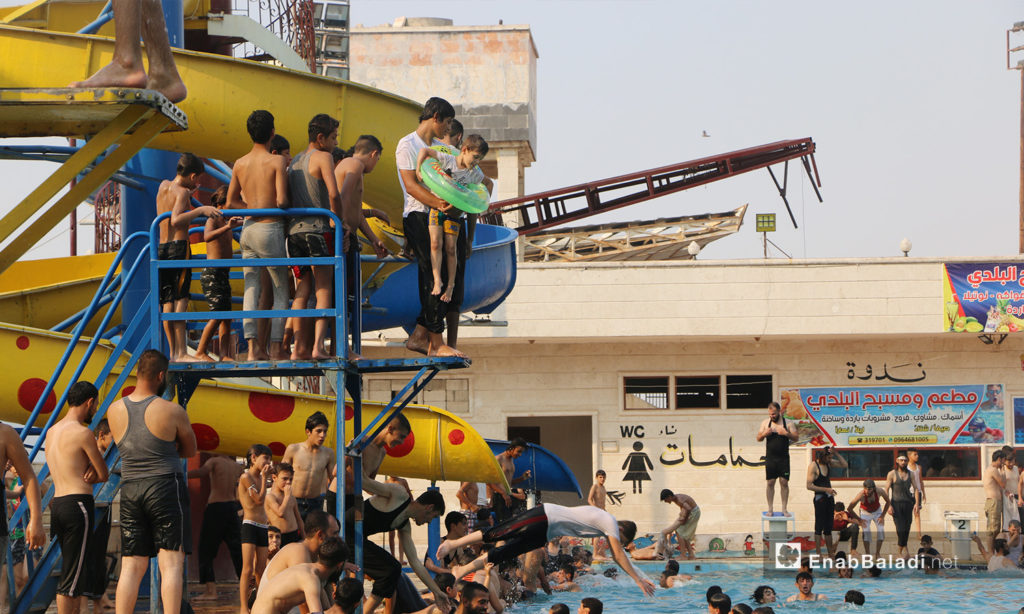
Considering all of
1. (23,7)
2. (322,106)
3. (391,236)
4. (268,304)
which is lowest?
(268,304)

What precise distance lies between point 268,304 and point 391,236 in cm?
582

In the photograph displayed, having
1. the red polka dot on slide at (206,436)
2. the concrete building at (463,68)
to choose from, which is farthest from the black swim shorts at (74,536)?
the concrete building at (463,68)

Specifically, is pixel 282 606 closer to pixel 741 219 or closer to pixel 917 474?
pixel 917 474

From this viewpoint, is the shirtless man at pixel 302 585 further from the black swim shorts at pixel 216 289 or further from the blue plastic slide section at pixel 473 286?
the blue plastic slide section at pixel 473 286

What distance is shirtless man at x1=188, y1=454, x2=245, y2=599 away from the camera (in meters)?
12.6

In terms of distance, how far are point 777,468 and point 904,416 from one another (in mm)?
7092

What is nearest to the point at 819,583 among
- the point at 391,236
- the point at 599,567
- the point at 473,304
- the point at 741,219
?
the point at 599,567

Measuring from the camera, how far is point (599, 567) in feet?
64.9

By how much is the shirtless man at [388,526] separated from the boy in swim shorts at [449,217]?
209 centimetres

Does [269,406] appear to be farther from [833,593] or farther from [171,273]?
[833,593]

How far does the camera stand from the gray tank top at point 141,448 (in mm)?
7805

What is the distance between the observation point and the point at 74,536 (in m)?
8.37

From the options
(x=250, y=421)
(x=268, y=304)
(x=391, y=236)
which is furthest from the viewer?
(x=391, y=236)

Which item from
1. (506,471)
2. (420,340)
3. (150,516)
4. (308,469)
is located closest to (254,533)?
(308,469)
